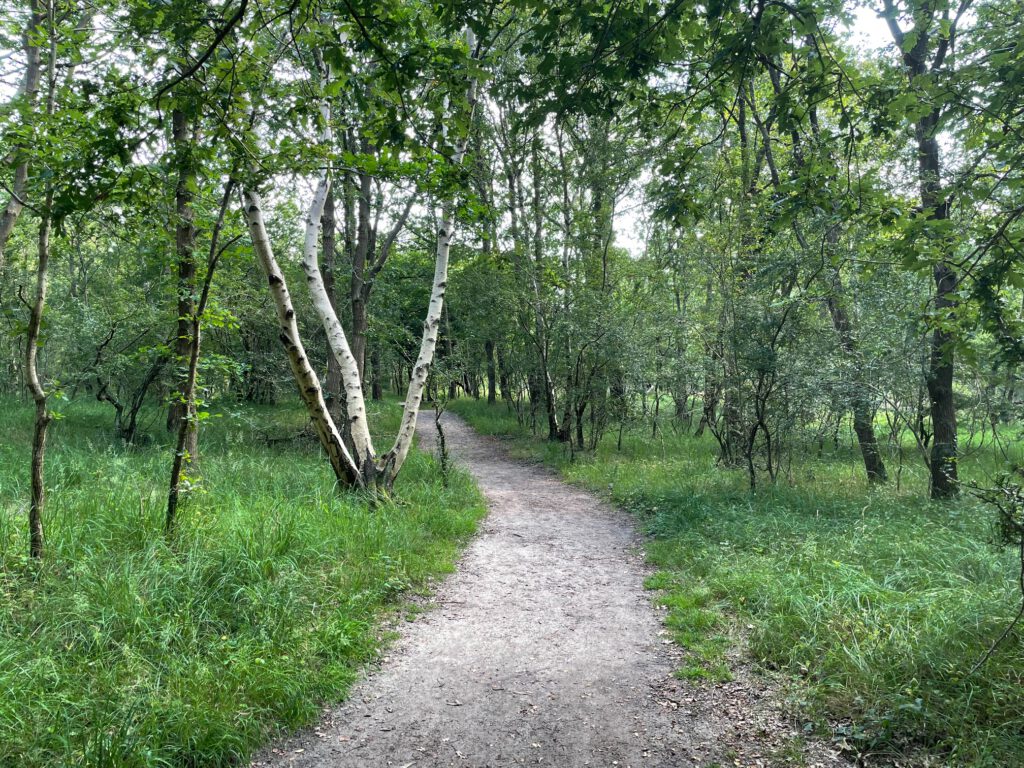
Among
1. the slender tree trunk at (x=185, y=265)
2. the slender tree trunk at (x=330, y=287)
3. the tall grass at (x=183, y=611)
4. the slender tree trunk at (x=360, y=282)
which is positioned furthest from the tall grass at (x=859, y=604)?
the slender tree trunk at (x=360, y=282)

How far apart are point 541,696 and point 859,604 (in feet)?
8.13

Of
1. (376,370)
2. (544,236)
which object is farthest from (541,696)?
(376,370)

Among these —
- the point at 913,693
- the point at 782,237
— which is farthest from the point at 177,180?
the point at 782,237

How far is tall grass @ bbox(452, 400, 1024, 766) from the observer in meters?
2.87

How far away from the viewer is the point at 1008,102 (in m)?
3.28

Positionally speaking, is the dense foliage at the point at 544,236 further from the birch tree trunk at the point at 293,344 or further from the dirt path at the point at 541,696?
the dirt path at the point at 541,696

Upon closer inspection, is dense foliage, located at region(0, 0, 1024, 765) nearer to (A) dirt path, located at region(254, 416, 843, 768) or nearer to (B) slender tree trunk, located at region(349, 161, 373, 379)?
(B) slender tree trunk, located at region(349, 161, 373, 379)

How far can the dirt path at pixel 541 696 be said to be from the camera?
117 inches

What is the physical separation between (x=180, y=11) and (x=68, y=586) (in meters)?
3.83

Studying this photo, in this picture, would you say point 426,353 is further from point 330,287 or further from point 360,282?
point 330,287

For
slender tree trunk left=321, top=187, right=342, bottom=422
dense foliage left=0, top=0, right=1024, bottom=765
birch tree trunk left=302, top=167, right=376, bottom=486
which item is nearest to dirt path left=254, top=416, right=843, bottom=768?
dense foliage left=0, top=0, right=1024, bottom=765

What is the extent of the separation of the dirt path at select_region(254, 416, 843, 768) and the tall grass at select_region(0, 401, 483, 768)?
35 centimetres

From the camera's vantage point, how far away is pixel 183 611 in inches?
144

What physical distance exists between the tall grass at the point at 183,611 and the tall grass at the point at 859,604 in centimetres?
265
